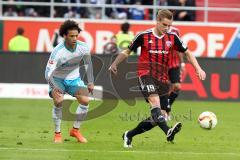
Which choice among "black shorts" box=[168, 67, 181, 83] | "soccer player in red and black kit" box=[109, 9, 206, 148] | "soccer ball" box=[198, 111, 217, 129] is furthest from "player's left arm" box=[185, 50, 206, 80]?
"black shorts" box=[168, 67, 181, 83]

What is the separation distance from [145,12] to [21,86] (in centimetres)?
640

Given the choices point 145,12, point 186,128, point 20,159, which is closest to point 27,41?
point 145,12

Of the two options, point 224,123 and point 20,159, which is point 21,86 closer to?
point 224,123

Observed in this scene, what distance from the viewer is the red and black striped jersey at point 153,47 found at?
42.5 feet

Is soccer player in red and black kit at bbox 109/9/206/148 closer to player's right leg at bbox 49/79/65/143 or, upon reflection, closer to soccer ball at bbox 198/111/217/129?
soccer ball at bbox 198/111/217/129

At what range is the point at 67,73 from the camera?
13633mm

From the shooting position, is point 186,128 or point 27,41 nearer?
point 186,128

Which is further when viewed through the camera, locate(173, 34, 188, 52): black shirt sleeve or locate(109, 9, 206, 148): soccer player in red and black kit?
locate(173, 34, 188, 52): black shirt sleeve

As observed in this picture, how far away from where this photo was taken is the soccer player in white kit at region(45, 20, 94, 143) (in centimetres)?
1309

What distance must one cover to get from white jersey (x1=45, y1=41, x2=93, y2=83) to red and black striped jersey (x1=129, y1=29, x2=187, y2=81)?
0.92 m

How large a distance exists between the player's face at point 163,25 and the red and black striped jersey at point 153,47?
136 millimetres

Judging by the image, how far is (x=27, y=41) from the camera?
25.5 m

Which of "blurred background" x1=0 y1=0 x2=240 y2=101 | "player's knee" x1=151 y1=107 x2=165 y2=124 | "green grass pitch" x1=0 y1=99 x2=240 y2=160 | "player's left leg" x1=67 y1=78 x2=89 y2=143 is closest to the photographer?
"green grass pitch" x1=0 y1=99 x2=240 y2=160

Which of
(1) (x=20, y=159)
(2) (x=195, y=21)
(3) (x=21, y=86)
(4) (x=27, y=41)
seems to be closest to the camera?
(1) (x=20, y=159)
